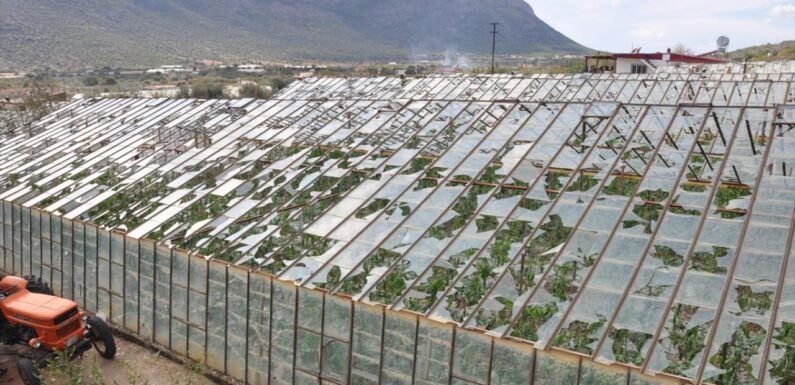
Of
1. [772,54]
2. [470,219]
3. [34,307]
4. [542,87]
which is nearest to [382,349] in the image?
[470,219]

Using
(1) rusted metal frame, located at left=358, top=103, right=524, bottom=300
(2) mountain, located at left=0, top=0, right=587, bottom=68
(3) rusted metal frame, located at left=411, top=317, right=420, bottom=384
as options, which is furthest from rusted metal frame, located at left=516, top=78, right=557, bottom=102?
(2) mountain, located at left=0, top=0, right=587, bottom=68

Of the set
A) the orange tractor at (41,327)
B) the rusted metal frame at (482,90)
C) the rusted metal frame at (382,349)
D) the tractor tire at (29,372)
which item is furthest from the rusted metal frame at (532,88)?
the tractor tire at (29,372)

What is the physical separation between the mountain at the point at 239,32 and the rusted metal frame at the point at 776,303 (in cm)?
9454

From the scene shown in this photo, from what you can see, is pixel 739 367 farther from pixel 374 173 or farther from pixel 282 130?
pixel 282 130

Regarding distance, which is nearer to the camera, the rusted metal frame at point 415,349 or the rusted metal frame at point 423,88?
the rusted metal frame at point 415,349

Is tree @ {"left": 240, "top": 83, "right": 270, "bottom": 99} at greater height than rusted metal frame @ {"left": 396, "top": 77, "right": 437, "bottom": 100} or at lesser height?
lesser

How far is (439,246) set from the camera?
41.4ft

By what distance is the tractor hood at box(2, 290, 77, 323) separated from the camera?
45.1 ft

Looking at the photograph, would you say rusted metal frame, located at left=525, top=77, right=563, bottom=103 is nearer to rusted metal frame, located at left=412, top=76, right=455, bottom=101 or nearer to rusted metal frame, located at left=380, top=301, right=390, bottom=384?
rusted metal frame, located at left=412, top=76, right=455, bottom=101

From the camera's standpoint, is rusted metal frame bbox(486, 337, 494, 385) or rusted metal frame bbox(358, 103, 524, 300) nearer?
rusted metal frame bbox(486, 337, 494, 385)

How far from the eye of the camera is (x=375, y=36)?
16312 centimetres

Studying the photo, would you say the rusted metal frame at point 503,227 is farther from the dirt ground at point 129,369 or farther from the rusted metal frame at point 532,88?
the rusted metal frame at point 532,88

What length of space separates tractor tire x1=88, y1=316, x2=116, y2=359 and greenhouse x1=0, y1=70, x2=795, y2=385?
110 centimetres

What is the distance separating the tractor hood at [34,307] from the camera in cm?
1374
